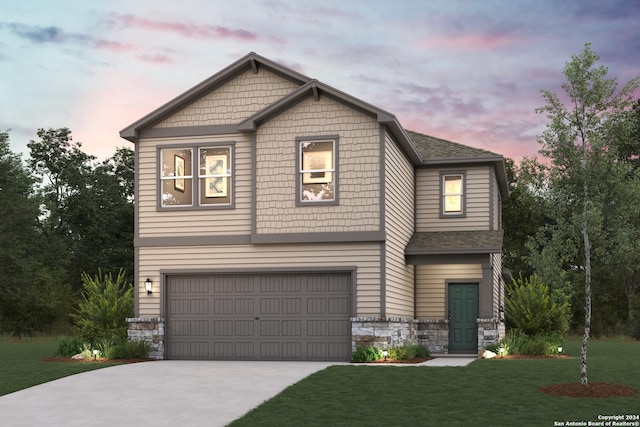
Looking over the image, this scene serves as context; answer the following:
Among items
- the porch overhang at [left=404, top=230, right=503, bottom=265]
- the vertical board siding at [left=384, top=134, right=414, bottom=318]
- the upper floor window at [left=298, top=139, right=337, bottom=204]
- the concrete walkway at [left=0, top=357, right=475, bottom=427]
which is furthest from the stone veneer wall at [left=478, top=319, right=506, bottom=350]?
the concrete walkway at [left=0, top=357, right=475, bottom=427]

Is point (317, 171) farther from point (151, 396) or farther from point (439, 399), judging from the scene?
point (439, 399)

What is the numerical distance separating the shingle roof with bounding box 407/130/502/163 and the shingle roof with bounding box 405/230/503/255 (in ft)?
8.24

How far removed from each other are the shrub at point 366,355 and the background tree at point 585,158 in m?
6.99

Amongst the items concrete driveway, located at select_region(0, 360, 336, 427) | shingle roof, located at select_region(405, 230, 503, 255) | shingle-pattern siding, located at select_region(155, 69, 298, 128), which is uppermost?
shingle-pattern siding, located at select_region(155, 69, 298, 128)

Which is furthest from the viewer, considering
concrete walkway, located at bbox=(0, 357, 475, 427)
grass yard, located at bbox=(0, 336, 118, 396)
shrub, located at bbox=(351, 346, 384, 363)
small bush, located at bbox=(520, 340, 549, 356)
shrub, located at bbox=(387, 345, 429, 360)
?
small bush, located at bbox=(520, 340, 549, 356)

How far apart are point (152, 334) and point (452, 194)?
422 inches

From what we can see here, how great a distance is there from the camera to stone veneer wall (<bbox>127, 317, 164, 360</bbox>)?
22000 millimetres

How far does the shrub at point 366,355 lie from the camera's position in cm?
2019

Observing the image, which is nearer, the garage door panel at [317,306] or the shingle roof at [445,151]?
the garage door panel at [317,306]

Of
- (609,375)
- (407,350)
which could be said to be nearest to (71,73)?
(407,350)

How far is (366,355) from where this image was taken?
2019 centimetres

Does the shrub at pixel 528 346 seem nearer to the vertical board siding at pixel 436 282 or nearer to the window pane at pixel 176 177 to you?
the vertical board siding at pixel 436 282

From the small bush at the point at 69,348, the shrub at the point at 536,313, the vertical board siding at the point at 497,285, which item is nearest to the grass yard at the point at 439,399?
the shrub at the point at 536,313

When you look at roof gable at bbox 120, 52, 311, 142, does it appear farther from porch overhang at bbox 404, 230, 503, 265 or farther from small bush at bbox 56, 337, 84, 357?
porch overhang at bbox 404, 230, 503, 265
